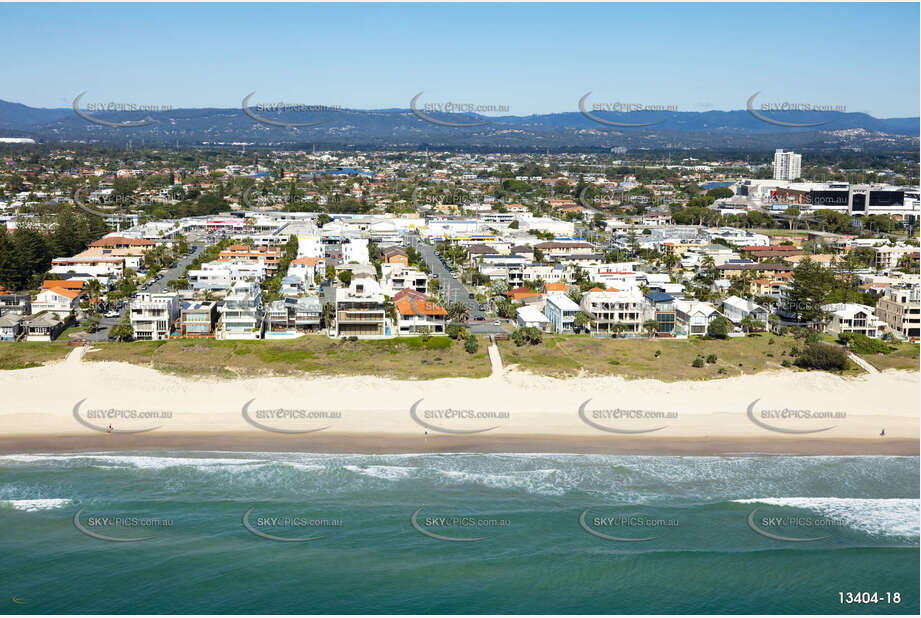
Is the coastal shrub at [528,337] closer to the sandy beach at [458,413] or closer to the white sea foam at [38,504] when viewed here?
the sandy beach at [458,413]

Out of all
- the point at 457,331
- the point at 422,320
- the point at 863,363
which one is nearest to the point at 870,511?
the point at 863,363

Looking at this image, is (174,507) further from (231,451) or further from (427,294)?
(427,294)

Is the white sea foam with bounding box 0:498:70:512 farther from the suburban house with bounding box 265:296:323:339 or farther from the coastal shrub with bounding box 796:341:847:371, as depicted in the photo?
the coastal shrub with bounding box 796:341:847:371

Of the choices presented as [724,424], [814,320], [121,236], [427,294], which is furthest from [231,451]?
[121,236]

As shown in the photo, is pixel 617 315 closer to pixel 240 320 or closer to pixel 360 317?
pixel 360 317

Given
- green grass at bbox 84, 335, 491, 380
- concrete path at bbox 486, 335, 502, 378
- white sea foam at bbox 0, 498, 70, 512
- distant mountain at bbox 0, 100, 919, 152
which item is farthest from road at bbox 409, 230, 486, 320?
distant mountain at bbox 0, 100, 919, 152

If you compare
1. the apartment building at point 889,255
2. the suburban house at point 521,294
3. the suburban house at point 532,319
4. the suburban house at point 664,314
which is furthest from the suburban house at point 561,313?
the apartment building at point 889,255
